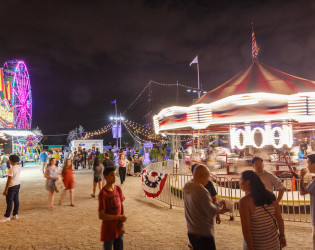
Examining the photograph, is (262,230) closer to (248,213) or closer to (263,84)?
(248,213)

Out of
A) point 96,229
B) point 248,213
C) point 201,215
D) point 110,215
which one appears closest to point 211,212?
point 201,215

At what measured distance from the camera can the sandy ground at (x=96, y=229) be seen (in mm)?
4418

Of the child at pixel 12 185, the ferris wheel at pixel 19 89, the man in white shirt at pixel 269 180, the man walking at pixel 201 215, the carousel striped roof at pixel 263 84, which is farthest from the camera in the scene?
the ferris wheel at pixel 19 89

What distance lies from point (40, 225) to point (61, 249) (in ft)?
5.51

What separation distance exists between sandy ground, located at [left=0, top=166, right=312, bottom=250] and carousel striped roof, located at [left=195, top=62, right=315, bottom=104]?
3.24m

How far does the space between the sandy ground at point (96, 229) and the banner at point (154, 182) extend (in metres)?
0.39

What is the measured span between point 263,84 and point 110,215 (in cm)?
558

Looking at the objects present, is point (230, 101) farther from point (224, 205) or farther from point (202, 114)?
point (224, 205)

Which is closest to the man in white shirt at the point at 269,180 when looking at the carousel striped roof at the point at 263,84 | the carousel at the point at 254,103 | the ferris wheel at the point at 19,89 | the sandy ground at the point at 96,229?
the sandy ground at the point at 96,229

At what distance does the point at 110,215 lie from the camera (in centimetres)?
296

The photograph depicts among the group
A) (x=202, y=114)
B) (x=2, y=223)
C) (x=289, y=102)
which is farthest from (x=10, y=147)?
(x=289, y=102)

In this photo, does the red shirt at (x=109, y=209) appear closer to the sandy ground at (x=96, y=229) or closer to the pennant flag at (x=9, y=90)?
the sandy ground at (x=96, y=229)

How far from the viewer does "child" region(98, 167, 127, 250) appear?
2.95 metres

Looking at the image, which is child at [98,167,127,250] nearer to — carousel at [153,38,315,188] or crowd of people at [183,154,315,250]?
crowd of people at [183,154,315,250]
